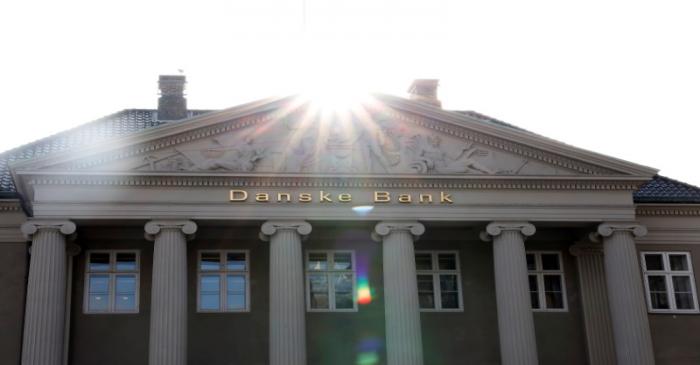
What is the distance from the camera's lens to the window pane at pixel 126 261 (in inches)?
1128

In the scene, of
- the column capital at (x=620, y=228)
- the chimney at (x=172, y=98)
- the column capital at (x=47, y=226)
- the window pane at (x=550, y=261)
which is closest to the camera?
the column capital at (x=47, y=226)

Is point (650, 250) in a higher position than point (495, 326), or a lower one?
higher

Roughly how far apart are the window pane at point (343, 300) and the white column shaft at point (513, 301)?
14.5 feet

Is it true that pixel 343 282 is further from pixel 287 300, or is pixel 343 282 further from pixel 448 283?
pixel 287 300

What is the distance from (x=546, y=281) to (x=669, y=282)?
3.85 m

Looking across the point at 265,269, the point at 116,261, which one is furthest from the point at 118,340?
the point at 265,269

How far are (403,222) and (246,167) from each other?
460 centimetres

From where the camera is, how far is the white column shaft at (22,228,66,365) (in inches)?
973

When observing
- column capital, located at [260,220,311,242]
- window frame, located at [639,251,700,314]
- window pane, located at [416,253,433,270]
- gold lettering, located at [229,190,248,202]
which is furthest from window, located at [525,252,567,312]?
gold lettering, located at [229,190,248,202]

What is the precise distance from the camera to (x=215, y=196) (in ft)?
88.4

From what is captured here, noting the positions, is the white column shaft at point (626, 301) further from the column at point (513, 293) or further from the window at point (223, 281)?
the window at point (223, 281)

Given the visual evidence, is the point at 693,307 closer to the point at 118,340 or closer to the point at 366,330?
the point at 366,330

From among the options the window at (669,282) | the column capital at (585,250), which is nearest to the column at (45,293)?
the column capital at (585,250)

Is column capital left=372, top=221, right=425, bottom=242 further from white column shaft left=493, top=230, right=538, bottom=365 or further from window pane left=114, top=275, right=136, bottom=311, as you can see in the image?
window pane left=114, top=275, right=136, bottom=311
